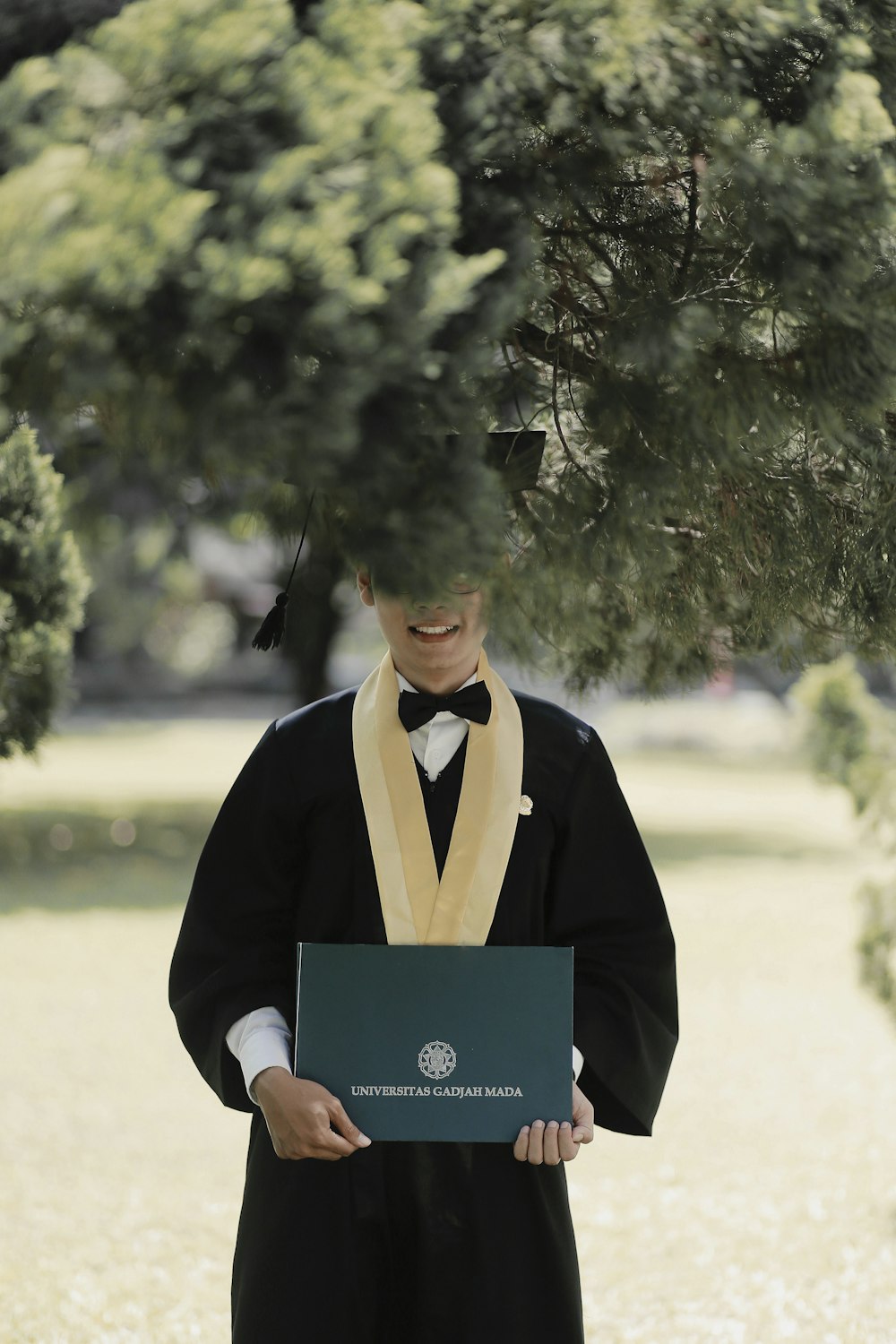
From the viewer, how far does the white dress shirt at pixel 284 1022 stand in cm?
224

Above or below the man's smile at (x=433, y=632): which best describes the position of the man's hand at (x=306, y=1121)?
below

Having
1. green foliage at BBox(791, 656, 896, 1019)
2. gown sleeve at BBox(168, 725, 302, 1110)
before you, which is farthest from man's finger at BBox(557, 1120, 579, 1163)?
green foliage at BBox(791, 656, 896, 1019)

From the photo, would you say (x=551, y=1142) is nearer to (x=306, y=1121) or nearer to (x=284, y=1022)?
(x=306, y=1121)

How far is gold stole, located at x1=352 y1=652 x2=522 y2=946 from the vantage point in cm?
228

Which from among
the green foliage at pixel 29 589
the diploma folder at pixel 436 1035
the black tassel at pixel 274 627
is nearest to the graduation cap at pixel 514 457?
the black tassel at pixel 274 627

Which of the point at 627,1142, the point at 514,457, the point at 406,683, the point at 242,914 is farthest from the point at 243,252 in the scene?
the point at 627,1142

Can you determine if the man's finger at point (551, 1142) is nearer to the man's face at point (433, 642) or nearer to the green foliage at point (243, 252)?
the man's face at point (433, 642)

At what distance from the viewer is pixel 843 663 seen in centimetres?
541

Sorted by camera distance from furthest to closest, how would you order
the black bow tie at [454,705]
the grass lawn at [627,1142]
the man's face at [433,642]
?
the grass lawn at [627,1142], the black bow tie at [454,705], the man's face at [433,642]

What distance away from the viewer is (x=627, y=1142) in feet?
22.0

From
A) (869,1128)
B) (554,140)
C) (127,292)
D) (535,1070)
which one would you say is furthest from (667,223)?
(869,1128)

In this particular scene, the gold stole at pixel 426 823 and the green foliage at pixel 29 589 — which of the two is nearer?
the gold stole at pixel 426 823

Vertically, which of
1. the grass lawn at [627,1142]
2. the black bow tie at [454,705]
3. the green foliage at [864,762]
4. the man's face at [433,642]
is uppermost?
the man's face at [433,642]

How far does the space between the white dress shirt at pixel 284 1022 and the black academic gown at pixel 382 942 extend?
0.02 meters
